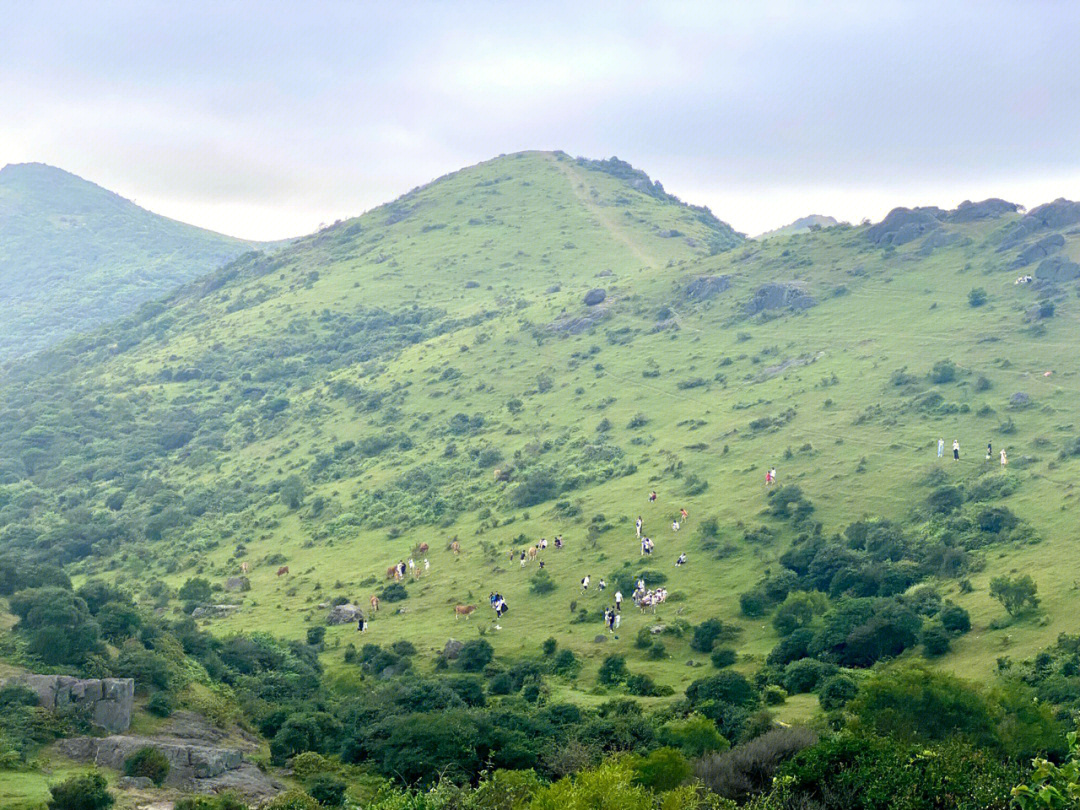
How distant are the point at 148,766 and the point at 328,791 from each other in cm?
541

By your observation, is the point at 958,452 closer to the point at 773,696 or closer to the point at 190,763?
the point at 773,696

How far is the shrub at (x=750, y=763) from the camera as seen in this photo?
103ft

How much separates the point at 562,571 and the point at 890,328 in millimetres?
55239

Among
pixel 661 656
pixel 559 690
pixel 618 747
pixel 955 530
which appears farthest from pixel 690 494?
pixel 618 747

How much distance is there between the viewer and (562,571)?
6719 centimetres

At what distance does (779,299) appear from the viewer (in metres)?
123

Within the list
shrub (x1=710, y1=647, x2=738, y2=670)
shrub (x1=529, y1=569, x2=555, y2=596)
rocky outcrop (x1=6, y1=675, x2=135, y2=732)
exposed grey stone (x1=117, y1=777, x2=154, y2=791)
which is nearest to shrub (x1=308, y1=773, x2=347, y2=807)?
exposed grey stone (x1=117, y1=777, x2=154, y2=791)

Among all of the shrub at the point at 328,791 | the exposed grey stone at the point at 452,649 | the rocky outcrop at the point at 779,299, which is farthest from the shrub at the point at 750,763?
the rocky outcrop at the point at 779,299

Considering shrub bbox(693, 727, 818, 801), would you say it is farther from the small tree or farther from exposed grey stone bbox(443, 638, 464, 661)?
exposed grey stone bbox(443, 638, 464, 661)

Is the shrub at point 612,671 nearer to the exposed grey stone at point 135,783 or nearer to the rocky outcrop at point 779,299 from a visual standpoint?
the exposed grey stone at point 135,783

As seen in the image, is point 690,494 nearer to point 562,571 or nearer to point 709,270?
point 562,571

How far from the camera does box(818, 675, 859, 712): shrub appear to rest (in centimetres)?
4094

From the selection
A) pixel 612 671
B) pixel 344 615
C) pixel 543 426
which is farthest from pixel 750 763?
pixel 543 426

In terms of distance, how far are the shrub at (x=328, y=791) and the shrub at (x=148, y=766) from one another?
14.6 ft
